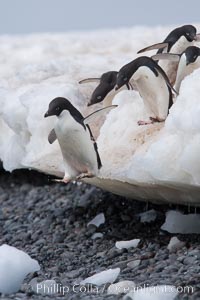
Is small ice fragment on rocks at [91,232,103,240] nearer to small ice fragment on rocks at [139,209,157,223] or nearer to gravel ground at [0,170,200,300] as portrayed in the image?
gravel ground at [0,170,200,300]

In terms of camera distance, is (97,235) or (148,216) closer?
(97,235)

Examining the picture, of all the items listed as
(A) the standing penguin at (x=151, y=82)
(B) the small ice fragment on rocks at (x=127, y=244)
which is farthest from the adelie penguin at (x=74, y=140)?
(B) the small ice fragment on rocks at (x=127, y=244)

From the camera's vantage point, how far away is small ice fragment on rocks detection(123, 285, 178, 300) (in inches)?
156

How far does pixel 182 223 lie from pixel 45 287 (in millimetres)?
1309

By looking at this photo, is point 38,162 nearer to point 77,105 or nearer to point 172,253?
point 77,105

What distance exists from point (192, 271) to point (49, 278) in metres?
0.85

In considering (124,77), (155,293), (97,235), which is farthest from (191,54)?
(155,293)

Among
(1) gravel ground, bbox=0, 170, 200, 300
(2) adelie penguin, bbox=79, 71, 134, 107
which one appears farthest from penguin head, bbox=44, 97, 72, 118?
(1) gravel ground, bbox=0, 170, 200, 300

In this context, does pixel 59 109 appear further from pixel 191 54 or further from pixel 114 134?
pixel 191 54

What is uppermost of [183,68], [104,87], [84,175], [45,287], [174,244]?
[183,68]

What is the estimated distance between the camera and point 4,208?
7.12 meters

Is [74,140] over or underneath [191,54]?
underneath

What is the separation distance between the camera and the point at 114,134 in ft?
18.2

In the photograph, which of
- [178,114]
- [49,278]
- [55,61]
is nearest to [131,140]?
[178,114]
